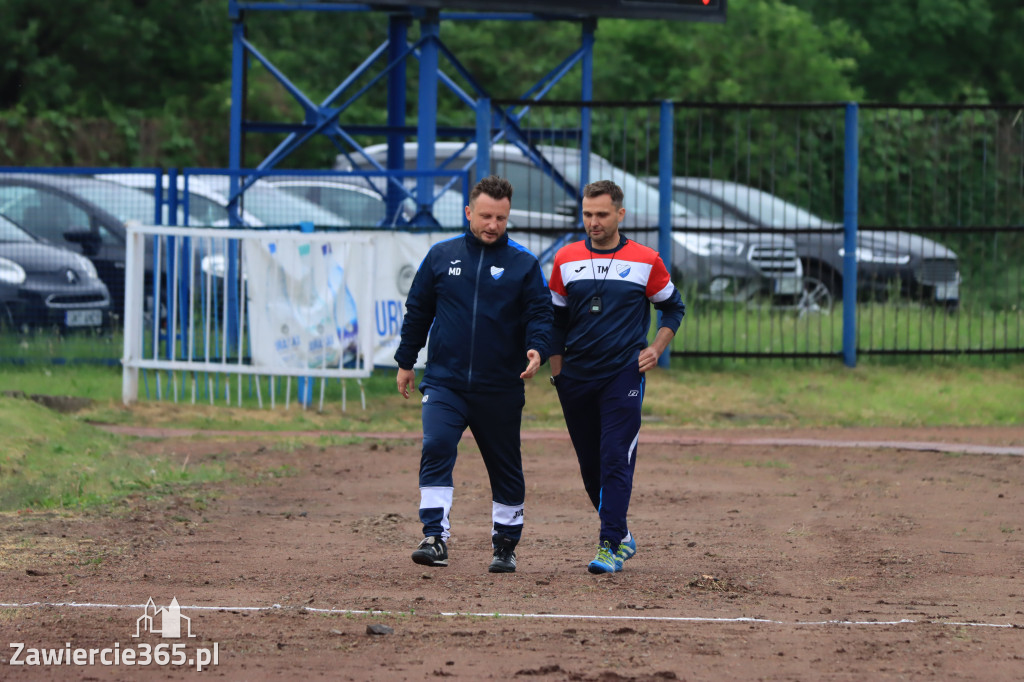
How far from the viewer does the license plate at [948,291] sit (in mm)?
16792

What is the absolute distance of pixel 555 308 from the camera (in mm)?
7430

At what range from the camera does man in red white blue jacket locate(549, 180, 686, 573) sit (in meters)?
7.28

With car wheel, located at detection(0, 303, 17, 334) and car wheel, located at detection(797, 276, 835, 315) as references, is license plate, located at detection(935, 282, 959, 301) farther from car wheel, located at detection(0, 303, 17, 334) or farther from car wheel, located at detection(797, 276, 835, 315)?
car wheel, located at detection(0, 303, 17, 334)

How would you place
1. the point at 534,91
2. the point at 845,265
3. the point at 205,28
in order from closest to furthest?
the point at 845,265 → the point at 534,91 → the point at 205,28

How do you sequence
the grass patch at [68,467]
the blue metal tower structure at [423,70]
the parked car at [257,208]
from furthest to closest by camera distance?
the parked car at [257,208]
the blue metal tower structure at [423,70]
the grass patch at [68,467]

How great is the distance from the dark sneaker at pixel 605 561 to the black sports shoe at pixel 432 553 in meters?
0.69

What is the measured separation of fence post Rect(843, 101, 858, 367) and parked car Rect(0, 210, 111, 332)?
24.4ft

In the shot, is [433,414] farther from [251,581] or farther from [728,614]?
[728,614]

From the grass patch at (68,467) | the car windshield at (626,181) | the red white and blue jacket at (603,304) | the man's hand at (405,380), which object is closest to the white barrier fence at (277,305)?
the grass patch at (68,467)

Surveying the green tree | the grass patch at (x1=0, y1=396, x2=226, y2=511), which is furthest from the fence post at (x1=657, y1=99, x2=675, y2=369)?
the green tree

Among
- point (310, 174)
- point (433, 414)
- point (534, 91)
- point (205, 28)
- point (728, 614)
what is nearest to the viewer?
point (728, 614)

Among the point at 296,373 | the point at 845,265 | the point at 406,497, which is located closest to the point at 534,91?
the point at 845,265

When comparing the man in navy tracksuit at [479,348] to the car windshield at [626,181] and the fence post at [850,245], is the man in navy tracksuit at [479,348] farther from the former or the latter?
the car windshield at [626,181]

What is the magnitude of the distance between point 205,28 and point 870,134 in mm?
17996
